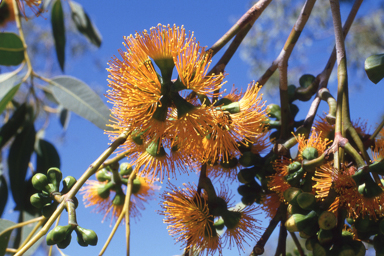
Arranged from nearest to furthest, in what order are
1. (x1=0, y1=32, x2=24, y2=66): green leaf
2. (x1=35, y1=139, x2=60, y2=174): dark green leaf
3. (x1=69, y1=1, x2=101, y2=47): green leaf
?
(x1=0, y1=32, x2=24, y2=66): green leaf → (x1=35, y1=139, x2=60, y2=174): dark green leaf → (x1=69, y1=1, x2=101, y2=47): green leaf

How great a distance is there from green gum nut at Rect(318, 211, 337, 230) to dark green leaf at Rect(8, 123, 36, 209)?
1368 millimetres

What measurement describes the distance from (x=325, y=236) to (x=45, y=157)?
1.51m

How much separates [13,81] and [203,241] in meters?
1.24

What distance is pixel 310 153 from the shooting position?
1.17 m

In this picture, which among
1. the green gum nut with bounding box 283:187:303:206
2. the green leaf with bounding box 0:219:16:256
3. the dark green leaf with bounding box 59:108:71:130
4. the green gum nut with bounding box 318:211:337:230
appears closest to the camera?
the green gum nut with bounding box 318:211:337:230

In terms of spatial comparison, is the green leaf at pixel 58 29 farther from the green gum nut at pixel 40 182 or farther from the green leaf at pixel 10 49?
the green gum nut at pixel 40 182

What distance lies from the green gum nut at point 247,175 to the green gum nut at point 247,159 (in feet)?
0.08

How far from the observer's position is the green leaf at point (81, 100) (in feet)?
5.58

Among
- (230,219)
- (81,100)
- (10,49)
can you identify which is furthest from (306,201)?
(10,49)

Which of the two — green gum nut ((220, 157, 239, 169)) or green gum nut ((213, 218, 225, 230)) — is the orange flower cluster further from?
green gum nut ((213, 218, 225, 230))

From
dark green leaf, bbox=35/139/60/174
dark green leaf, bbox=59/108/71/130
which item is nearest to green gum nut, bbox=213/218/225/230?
dark green leaf, bbox=35/139/60/174

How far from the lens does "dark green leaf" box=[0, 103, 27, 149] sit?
205 cm

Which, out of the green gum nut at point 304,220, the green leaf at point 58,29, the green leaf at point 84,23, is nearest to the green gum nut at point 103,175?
the green gum nut at point 304,220

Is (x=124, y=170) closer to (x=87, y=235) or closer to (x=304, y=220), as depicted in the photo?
(x=87, y=235)
